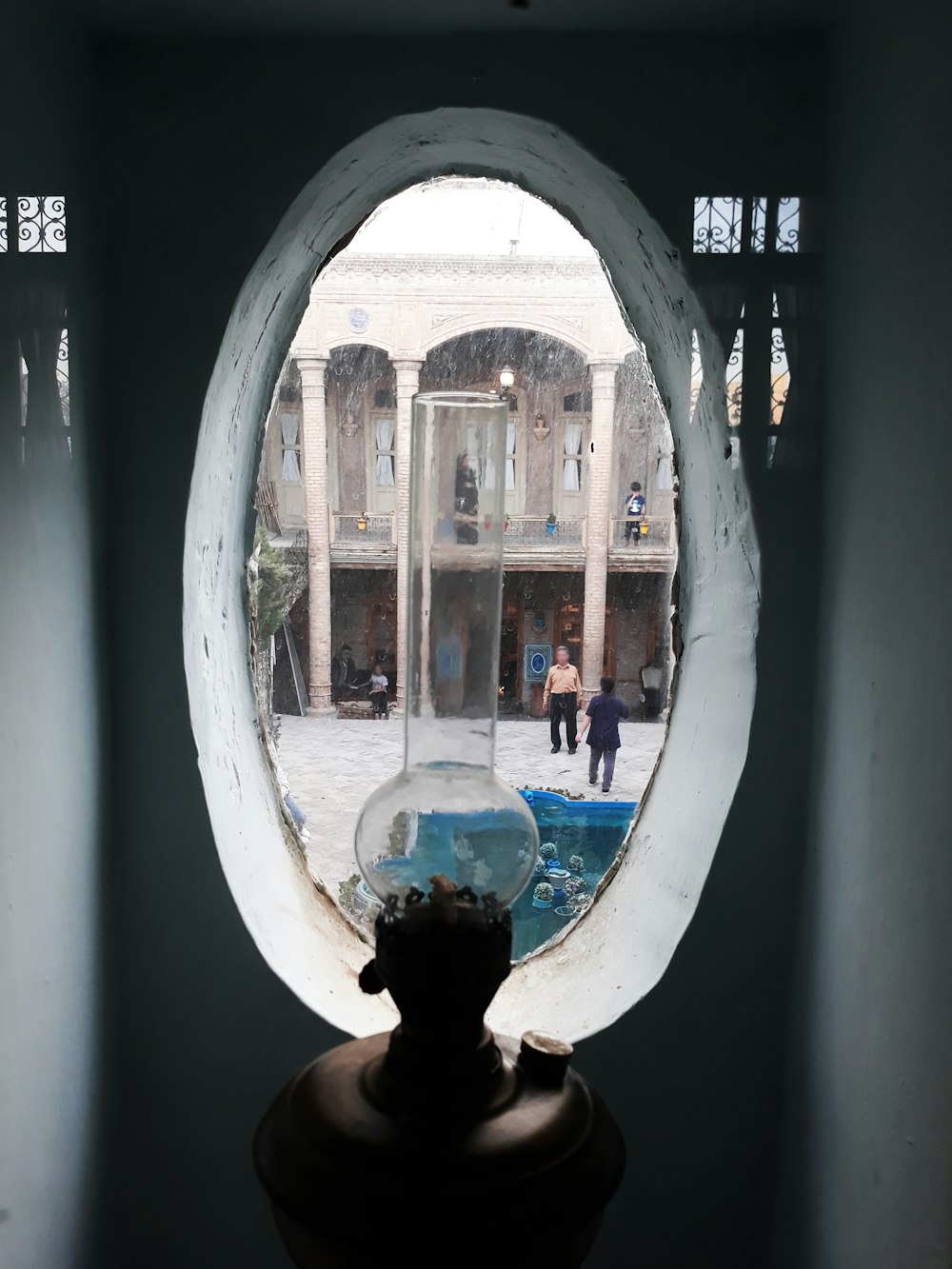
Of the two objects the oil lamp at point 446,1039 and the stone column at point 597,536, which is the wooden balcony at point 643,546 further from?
the oil lamp at point 446,1039

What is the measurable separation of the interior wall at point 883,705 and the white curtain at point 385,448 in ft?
2.87

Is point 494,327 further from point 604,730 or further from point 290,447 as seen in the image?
point 604,730

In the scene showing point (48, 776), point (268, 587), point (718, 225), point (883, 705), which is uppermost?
point (718, 225)

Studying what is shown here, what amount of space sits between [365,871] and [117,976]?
626mm

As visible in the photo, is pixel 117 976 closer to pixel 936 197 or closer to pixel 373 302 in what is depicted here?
pixel 373 302

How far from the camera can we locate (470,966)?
0.82 m

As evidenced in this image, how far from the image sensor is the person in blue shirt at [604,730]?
1.78 m

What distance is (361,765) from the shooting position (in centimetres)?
183

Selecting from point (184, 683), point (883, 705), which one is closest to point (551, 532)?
point (184, 683)

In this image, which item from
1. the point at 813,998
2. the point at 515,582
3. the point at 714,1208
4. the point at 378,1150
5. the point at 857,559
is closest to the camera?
the point at 378,1150

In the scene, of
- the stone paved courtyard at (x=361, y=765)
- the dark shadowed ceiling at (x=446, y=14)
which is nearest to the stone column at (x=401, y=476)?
the stone paved courtyard at (x=361, y=765)

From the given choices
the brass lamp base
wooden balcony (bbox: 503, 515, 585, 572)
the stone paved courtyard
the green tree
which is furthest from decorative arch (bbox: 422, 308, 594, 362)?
the brass lamp base

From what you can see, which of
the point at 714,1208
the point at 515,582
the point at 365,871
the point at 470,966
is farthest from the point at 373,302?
the point at 714,1208

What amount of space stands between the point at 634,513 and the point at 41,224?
958 millimetres
